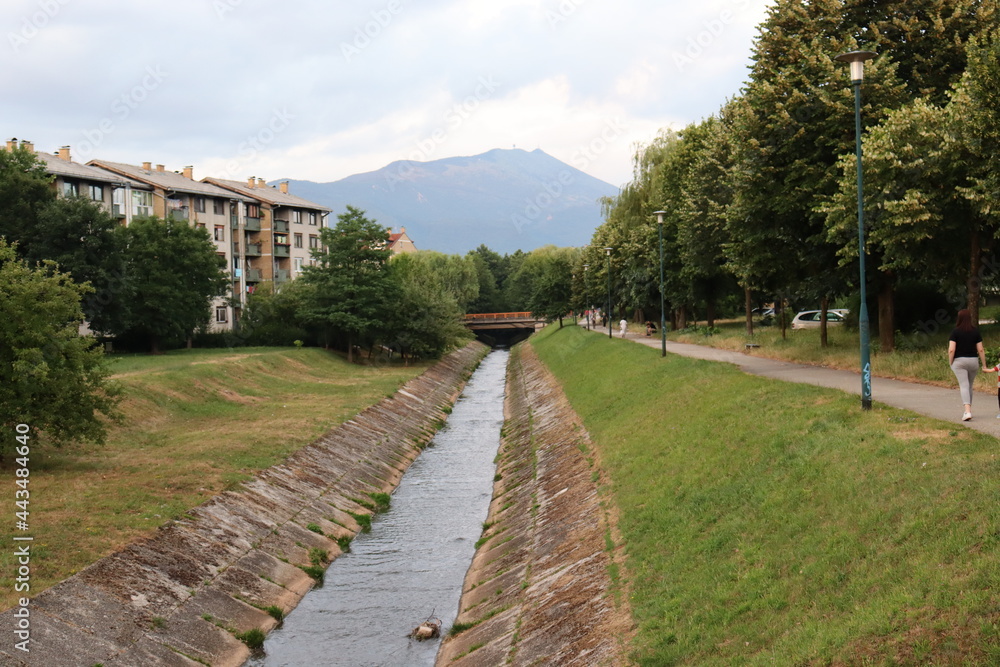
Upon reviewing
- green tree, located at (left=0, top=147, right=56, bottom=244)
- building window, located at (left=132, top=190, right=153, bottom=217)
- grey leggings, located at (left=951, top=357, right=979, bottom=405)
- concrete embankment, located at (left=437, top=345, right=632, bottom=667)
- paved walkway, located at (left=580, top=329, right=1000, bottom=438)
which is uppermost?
building window, located at (left=132, top=190, right=153, bottom=217)

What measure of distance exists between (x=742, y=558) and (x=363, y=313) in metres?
56.8

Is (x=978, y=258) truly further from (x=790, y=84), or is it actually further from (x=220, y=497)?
(x=220, y=497)

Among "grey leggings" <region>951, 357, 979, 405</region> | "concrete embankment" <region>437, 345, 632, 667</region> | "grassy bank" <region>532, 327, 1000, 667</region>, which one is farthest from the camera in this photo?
"grey leggings" <region>951, 357, 979, 405</region>

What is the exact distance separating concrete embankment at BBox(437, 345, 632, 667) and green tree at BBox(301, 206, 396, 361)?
37025mm

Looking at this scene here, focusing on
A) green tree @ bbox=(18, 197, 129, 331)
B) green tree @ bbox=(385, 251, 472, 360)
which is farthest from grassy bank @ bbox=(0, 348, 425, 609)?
green tree @ bbox=(385, 251, 472, 360)

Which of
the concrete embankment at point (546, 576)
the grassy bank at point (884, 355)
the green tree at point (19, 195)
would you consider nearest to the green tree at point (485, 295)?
the green tree at point (19, 195)

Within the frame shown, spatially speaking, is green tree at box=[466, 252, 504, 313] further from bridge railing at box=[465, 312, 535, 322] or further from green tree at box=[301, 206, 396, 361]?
green tree at box=[301, 206, 396, 361]

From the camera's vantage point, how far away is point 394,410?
45.8m

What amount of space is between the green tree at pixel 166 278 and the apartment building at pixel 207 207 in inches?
398

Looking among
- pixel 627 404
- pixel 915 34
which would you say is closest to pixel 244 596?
pixel 627 404

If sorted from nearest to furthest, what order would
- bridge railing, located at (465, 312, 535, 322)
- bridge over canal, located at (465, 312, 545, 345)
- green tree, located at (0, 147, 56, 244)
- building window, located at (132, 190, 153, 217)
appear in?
green tree, located at (0, 147, 56, 244) < building window, located at (132, 190, 153, 217) < bridge over canal, located at (465, 312, 545, 345) < bridge railing, located at (465, 312, 535, 322)

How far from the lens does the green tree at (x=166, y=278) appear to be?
195ft

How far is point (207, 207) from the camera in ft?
285

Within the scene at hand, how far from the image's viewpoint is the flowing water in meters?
17.3
